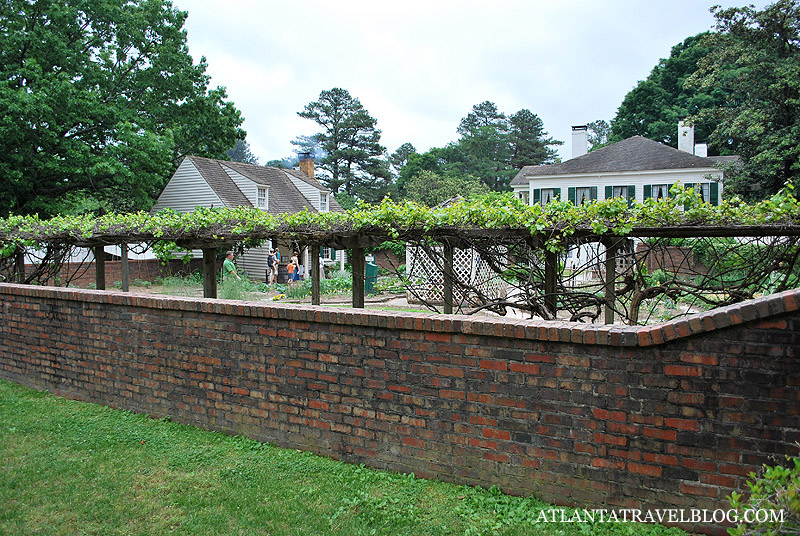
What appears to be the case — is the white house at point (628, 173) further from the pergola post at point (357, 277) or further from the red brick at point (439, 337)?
the red brick at point (439, 337)

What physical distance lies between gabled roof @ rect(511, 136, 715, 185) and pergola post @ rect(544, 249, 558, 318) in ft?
94.4

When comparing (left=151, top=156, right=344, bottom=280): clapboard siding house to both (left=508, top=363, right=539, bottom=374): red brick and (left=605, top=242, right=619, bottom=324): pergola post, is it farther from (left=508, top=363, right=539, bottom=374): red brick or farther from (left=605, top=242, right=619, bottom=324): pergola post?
(left=508, top=363, right=539, bottom=374): red brick

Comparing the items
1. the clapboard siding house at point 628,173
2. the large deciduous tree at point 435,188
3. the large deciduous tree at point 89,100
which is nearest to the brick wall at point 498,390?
the large deciduous tree at point 89,100

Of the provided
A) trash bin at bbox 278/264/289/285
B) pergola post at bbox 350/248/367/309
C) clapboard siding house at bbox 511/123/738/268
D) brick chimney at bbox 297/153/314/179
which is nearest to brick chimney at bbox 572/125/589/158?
clapboard siding house at bbox 511/123/738/268

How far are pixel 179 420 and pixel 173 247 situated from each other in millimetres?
4448

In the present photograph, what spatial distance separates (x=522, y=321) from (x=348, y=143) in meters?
54.9

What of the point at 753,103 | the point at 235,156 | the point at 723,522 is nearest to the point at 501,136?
the point at 753,103

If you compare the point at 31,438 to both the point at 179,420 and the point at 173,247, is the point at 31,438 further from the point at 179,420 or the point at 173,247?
the point at 173,247

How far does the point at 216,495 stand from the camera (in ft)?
13.1

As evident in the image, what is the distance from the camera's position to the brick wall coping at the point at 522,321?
123 inches

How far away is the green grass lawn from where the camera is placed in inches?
140

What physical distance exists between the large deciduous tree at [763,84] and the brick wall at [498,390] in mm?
23236

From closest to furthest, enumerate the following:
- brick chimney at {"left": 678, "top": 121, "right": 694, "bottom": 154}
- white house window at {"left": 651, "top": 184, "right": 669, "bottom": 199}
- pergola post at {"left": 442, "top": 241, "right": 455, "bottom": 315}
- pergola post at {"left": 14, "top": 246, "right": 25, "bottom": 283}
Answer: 1. pergola post at {"left": 442, "top": 241, "right": 455, "bottom": 315}
2. pergola post at {"left": 14, "top": 246, "right": 25, "bottom": 283}
3. white house window at {"left": 651, "top": 184, "right": 669, "bottom": 199}
4. brick chimney at {"left": 678, "top": 121, "right": 694, "bottom": 154}

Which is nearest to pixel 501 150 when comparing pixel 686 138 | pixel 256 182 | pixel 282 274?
pixel 686 138
